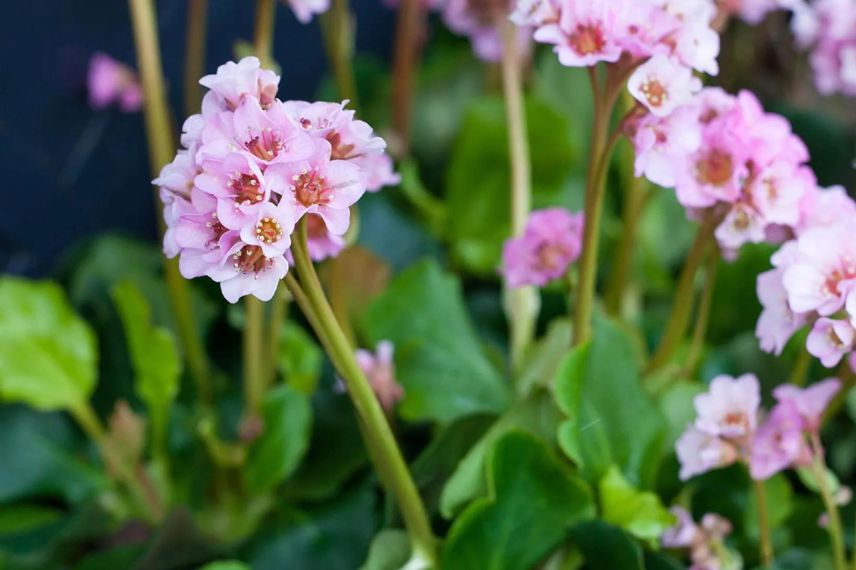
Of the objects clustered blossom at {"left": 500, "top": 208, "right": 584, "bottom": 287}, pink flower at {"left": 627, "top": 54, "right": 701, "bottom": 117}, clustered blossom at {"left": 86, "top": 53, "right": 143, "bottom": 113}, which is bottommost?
clustered blossom at {"left": 500, "top": 208, "right": 584, "bottom": 287}

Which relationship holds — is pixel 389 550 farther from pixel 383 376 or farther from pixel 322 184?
pixel 322 184

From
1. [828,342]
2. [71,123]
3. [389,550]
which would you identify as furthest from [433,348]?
[71,123]

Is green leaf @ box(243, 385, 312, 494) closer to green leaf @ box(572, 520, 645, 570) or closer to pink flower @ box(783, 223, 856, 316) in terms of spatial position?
green leaf @ box(572, 520, 645, 570)

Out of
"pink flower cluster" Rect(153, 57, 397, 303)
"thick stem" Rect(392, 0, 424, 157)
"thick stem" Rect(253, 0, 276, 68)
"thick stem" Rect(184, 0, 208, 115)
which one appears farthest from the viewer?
"thick stem" Rect(392, 0, 424, 157)

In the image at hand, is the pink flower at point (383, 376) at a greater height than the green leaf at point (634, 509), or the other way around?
the pink flower at point (383, 376)

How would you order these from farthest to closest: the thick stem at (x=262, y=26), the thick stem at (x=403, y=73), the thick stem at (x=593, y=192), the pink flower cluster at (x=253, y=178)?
1. the thick stem at (x=403, y=73)
2. the thick stem at (x=262, y=26)
3. the thick stem at (x=593, y=192)
4. the pink flower cluster at (x=253, y=178)

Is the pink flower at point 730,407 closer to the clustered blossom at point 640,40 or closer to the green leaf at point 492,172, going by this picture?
the clustered blossom at point 640,40

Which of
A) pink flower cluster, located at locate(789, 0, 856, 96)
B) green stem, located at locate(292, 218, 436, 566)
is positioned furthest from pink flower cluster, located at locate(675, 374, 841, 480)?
pink flower cluster, located at locate(789, 0, 856, 96)

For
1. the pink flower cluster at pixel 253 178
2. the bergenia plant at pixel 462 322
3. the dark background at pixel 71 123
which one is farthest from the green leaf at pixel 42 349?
the pink flower cluster at pixel 253 178
